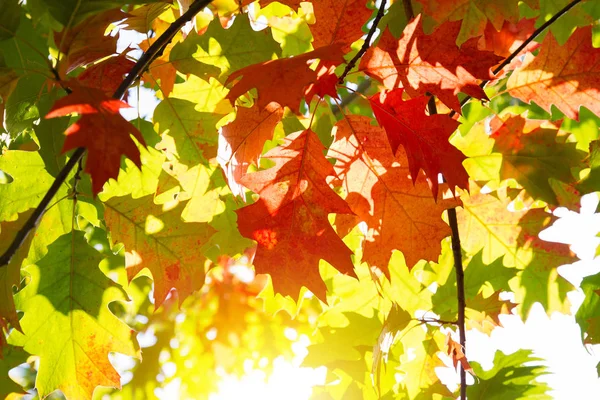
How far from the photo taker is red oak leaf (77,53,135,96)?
4.43 ft

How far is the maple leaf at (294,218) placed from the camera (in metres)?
1.17

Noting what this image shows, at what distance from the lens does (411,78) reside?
3.62ft

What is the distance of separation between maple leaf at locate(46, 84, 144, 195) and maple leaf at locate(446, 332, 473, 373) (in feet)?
3.04

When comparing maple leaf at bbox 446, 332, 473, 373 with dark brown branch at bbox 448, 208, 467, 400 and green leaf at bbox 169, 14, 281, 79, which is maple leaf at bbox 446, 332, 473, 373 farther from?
green leaf at bbox 169, 14, 281, 79

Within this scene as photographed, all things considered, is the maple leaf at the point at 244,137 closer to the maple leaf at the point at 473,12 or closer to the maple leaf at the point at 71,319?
the maple leaf at the point at 71,319

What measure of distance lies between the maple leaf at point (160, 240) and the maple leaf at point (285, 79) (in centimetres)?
54

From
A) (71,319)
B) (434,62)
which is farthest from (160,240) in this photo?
(434,62)

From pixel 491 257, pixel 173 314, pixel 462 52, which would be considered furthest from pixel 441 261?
pixel 173 314

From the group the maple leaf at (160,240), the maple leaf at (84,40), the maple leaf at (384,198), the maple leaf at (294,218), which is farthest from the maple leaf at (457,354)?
the maple leaf at (84,40)

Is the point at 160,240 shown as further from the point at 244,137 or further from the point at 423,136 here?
the point at 423,136

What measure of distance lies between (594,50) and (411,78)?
513mm

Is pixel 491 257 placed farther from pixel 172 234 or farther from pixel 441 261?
pixel 172 234

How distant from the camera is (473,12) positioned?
1495mm

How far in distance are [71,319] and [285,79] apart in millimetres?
808
